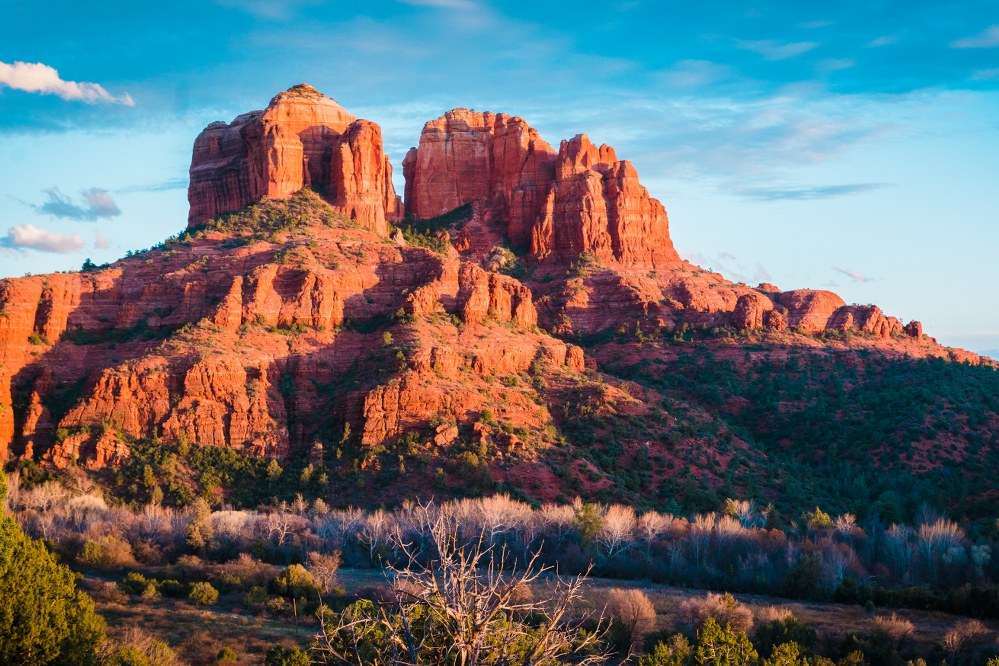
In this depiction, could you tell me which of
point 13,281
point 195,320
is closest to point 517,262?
point 195,320

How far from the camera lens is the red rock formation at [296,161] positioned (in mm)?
97188

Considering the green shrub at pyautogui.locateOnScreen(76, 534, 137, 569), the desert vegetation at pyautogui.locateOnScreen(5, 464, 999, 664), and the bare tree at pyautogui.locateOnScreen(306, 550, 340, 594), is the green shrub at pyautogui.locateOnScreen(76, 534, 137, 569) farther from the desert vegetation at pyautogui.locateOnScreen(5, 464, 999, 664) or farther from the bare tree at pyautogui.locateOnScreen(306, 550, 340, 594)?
the bare tree at pyautogui.locateOnScreen(306, 550, 340, 594)

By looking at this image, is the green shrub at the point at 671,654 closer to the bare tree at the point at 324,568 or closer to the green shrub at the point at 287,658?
the green shrub at the point at 287,658

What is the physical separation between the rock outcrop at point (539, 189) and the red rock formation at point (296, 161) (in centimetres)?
1288

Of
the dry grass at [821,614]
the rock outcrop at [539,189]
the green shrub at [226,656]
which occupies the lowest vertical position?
the dry grass at [821,614]

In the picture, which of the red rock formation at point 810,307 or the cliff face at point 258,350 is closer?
the cliff face at point 258,350

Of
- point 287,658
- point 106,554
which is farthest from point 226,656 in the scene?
point 106,554

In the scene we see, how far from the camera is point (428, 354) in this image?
73438 mm

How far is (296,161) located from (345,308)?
23.4 metres

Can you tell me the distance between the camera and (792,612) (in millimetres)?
47781

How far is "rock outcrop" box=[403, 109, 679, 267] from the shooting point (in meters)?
109

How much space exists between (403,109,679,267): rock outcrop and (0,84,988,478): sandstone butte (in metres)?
0.23

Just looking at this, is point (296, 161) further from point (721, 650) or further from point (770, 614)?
point (721, 650)

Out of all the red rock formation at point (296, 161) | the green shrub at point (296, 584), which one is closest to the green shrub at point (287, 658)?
the green shrub at point (296, 584)
